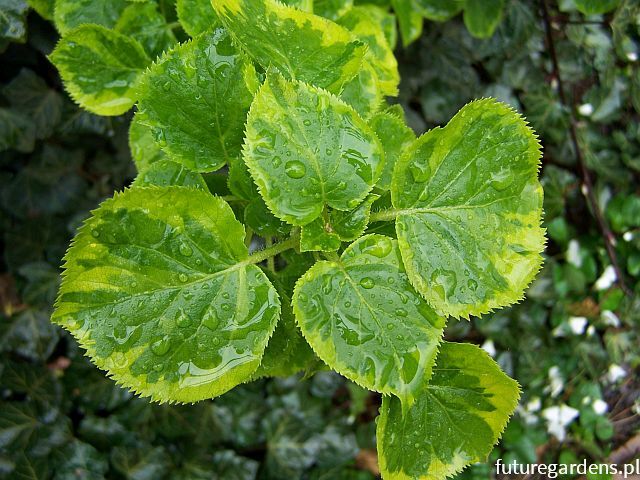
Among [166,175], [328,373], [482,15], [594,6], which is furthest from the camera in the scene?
[328,373]

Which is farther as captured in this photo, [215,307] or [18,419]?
[18,419]

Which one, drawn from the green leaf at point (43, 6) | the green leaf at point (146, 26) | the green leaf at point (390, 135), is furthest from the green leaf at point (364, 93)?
the green leaf at point (43, 6)

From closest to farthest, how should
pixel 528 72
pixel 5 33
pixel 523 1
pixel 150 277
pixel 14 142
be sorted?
pixel 150 277 < pixel 5 33 < pixel 14 142 < pixel 523 1 < pixel 528 72

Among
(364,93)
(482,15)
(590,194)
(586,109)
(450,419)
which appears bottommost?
(590,194)

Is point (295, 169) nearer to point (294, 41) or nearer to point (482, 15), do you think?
point (294, 41)

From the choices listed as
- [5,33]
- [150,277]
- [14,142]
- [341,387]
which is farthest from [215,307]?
[341,387]

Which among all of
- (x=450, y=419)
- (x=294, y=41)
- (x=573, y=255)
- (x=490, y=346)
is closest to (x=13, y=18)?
(x=294, y=41)

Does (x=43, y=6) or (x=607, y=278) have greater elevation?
(x=43, y=6)

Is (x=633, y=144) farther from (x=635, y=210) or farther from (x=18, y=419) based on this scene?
(x=18, y=419)
